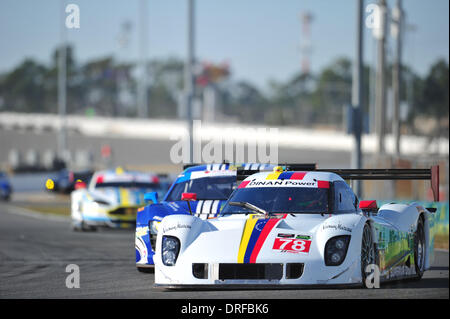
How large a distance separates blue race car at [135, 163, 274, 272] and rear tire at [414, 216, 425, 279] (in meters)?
2.18

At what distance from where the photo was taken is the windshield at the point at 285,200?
10.9 m

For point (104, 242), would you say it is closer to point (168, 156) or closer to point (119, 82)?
point (168, 156)

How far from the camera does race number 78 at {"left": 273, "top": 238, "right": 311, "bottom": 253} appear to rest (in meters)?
9.80

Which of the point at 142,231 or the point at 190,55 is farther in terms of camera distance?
the point at 190,55

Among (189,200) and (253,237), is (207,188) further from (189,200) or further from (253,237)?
(253,237)

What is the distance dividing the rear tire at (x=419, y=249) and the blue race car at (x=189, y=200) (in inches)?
85.9

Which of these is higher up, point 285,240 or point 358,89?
point 358,89

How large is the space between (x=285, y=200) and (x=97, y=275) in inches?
123

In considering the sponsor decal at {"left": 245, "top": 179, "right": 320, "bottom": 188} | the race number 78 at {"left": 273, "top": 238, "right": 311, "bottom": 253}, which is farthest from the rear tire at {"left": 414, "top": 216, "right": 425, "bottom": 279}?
the race number 78 at {"left": 273, "top": 238, "right": 311, "bottom": 253}

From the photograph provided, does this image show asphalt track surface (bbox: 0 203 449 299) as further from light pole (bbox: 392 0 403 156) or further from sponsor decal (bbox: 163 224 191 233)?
light pole (bbox: 392 0 403 156)

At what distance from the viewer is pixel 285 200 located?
11062 mm

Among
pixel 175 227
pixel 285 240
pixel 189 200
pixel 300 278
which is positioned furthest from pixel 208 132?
pixel 300 278

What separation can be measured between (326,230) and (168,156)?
300 ft

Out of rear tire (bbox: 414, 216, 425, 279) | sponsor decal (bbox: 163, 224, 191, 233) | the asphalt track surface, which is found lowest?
the asphalt track surface
